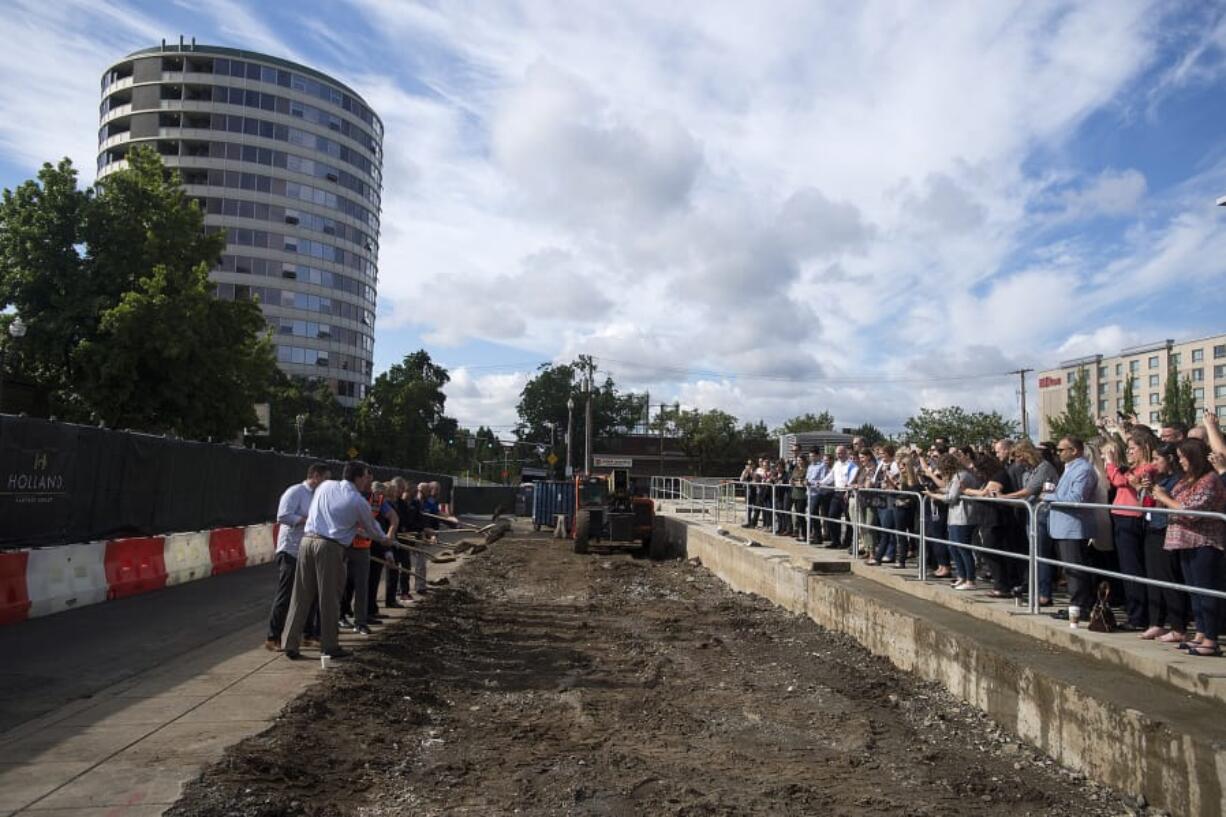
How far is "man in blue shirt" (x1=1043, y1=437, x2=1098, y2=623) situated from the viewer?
754 cm

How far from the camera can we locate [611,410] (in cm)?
10500

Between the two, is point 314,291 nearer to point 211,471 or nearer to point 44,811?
point 211,471

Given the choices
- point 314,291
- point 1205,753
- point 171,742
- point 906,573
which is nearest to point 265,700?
point 171,742

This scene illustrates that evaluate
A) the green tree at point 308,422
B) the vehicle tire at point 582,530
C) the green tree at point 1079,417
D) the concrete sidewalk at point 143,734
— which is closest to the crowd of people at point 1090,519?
the concrete sidewalk at point 143,734

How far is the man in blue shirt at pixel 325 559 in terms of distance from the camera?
841 cm

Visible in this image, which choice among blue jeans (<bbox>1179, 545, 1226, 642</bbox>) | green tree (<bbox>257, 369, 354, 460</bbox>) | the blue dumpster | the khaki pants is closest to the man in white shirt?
blue jeans (<bbox>1179, 545, 1226, 642</bbox>)

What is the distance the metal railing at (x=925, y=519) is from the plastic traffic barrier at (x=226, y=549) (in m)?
10.4

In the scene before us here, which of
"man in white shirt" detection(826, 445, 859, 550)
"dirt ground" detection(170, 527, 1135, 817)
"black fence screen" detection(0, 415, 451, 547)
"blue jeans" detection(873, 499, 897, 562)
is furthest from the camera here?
"man in white shirt" detection(826, 445, 859, 550)

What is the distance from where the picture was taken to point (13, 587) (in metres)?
10.2

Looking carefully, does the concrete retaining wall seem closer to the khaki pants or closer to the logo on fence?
the khaki pants

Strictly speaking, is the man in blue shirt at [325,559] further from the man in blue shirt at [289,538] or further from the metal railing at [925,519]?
the metal railing at [925,519]

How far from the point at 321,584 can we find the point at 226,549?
964 cm

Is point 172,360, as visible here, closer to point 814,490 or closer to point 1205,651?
point 814,490

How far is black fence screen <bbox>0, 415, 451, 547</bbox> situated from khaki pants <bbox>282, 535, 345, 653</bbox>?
15.3 feet
